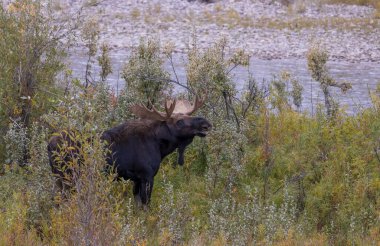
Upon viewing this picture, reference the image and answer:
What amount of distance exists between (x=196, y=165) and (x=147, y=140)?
1.43 metres

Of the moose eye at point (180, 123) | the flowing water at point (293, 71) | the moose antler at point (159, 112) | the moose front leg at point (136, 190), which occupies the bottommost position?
the flowing water at point (293, 71)

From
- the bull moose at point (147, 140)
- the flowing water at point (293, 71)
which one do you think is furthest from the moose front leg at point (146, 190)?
the flowing water at point (293, 71)

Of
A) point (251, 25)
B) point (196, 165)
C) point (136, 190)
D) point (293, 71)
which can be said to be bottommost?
point (251, 25)

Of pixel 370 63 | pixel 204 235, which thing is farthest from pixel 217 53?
pixel 370 63

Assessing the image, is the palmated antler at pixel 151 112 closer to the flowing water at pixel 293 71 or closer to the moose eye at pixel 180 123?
the moose eye at pixel 180 123

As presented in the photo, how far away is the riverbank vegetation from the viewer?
7.88 m

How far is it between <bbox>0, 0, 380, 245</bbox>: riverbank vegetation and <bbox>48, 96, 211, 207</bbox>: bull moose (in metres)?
0.25

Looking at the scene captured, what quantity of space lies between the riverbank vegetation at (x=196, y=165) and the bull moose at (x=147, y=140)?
0.25m

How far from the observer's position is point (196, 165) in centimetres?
1130

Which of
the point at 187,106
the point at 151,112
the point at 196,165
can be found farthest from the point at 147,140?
the point at 196,165

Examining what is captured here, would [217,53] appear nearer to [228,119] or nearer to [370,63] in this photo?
[228,119]

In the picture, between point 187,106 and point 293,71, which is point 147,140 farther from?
point 293,71

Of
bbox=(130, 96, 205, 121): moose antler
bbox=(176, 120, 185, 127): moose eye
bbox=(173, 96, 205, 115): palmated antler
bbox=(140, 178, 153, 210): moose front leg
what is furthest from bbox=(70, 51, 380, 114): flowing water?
bbox=(140, 178, 153, 210): moose front leg

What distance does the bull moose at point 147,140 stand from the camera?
9836 mm
